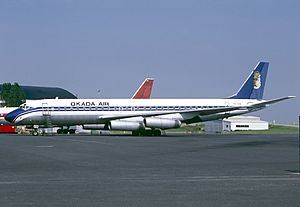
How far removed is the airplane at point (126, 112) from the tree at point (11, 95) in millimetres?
107899

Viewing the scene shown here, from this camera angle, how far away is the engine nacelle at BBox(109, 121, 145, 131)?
182 ft

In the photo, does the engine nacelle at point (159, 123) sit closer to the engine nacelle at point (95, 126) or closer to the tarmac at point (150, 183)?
the engine nacelle at point (95, 126)

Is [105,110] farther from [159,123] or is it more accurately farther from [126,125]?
[159,123]

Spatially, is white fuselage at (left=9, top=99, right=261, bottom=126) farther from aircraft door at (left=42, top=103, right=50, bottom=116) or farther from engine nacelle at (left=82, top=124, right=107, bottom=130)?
engine nacelle at (left=82, top=124, right=107, bottom=130)

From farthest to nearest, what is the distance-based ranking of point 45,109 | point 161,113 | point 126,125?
point 45,109
point 161,113
point 126,125

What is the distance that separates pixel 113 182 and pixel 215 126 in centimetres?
8010

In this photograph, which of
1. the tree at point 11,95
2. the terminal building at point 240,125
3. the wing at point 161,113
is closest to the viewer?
the wing at point 161,113

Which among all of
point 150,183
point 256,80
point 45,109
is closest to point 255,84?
point 256,80

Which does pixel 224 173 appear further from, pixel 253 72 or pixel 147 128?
pixel 253 72

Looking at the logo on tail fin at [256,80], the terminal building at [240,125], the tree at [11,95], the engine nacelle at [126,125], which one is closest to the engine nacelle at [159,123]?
the engine nacelle at [126,125]

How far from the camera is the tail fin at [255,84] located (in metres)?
62.6

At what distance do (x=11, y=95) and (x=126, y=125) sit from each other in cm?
11687

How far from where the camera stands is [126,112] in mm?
57375

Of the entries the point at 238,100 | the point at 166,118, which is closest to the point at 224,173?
the point at 166,118
